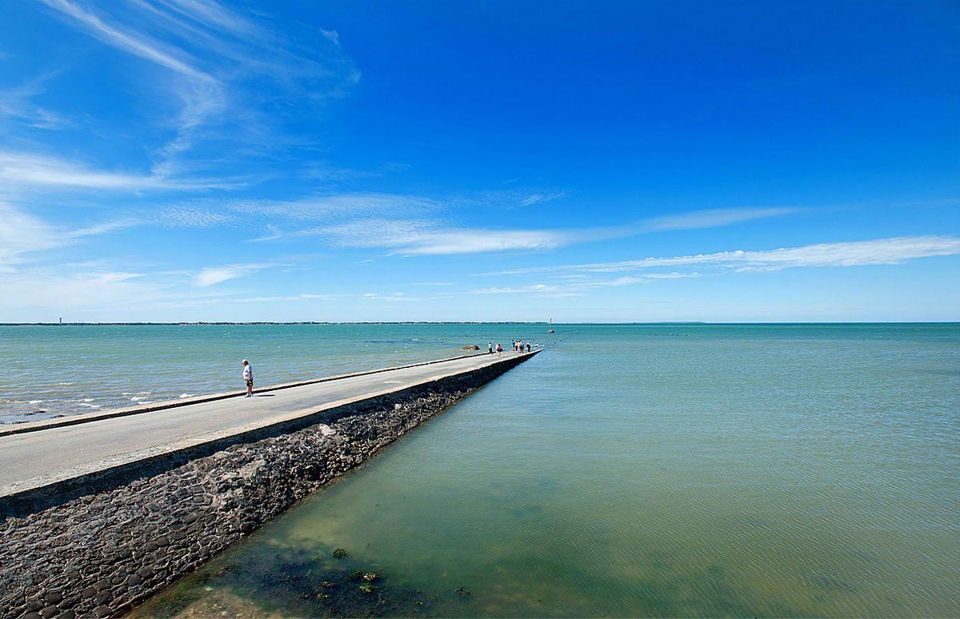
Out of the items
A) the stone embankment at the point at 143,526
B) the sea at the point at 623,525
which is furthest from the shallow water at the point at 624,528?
the stone embankment at the point at 143,526

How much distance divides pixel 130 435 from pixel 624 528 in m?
10.8

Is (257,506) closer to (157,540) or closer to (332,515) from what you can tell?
(332,515)

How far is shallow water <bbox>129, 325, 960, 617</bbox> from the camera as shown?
257 inches

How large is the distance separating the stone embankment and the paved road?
59 cm

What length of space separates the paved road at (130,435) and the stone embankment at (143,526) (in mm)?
591

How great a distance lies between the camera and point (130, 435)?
11188 millimetres

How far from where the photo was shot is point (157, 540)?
729 centimetres

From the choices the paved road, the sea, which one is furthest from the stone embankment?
the paved road

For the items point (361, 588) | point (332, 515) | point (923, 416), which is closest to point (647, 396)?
point (923, 416)

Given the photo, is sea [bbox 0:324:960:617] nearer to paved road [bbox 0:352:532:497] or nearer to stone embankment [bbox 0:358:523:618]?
stone embankment [bbox 0:358:523:618]

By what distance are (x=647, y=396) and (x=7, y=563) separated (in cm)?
2287

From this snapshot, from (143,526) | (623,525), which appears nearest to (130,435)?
(143,526)

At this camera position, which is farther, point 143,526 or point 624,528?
point 624,528

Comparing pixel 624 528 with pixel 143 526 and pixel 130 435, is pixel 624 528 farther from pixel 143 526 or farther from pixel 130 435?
pixel 130 435
